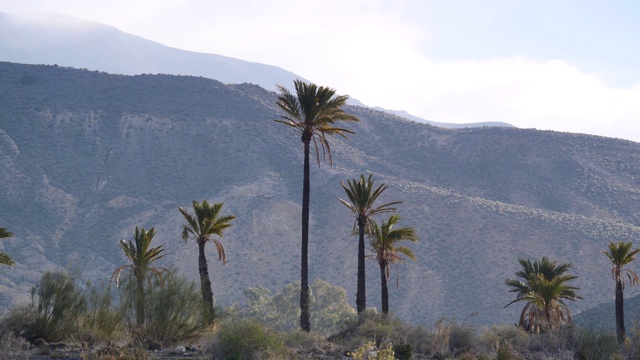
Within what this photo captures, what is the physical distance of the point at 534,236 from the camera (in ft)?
285

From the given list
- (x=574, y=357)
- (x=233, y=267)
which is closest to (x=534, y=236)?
(x=233, y=267)

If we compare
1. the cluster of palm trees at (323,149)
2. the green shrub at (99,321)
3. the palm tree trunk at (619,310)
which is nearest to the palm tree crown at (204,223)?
the cluster of palm trees at (323,149)

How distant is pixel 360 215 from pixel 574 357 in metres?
14.5

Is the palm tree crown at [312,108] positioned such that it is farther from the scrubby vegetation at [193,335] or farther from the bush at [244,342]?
the bush at [244,342]

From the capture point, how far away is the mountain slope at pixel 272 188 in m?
83.3

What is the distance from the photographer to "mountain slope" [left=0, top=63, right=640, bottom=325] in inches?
3280

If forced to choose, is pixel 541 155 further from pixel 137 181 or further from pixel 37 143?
pixel 37 143

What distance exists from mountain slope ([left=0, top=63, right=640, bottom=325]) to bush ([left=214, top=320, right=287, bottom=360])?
172 ft

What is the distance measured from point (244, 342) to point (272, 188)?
7728 centimetres

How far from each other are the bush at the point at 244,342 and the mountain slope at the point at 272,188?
52527mm

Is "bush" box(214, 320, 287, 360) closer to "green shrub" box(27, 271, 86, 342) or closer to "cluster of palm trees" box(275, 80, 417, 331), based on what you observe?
"green shrub" box(27, 271, 86, 342)

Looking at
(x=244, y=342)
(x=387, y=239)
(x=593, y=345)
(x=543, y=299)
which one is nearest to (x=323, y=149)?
(x=387, y=239)

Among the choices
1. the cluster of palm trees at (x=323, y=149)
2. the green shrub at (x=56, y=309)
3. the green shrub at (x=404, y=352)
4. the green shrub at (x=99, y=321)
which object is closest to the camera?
the green shrub at (x=404, y=352)

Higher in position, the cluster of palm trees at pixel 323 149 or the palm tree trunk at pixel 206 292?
the cluster of palm trees at pixel 323 149
